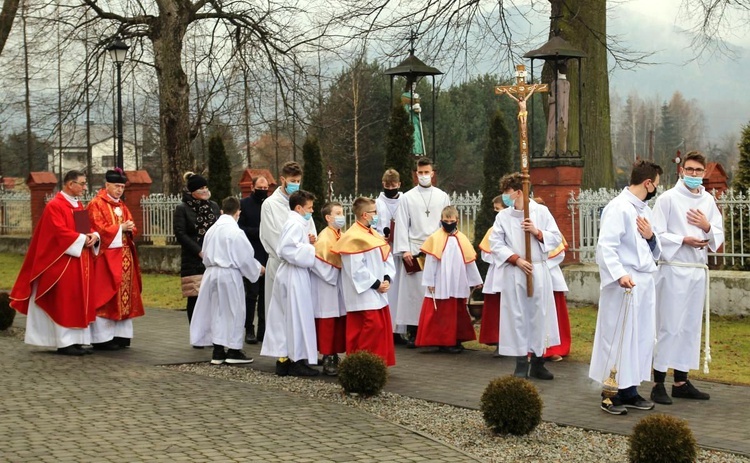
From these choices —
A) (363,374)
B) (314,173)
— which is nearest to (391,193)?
(363,374)

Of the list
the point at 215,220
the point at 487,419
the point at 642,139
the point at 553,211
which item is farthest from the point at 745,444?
the point at 642,139

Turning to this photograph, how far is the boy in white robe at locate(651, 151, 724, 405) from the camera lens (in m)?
9.17

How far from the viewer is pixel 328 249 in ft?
34.7

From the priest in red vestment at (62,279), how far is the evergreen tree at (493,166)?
7.33m

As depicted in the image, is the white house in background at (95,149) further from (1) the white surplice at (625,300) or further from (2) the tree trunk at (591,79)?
(1) the white surplice at (625,300)

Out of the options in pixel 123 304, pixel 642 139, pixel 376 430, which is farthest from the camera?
pixel 642 139

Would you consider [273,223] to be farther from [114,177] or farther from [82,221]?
[82,221]

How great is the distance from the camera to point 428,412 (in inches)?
342

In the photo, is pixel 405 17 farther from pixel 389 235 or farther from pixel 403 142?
pixel 389 235

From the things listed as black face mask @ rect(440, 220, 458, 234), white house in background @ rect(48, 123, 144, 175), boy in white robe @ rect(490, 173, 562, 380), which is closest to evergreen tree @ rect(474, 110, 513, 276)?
black face mask @ rect(440, 220, 458, 234)

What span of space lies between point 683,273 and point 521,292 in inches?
64.3

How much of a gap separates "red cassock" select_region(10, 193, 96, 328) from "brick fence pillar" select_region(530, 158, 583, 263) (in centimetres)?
724

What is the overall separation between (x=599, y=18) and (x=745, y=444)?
1477 centimetres

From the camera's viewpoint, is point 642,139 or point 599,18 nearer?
point 599,18
